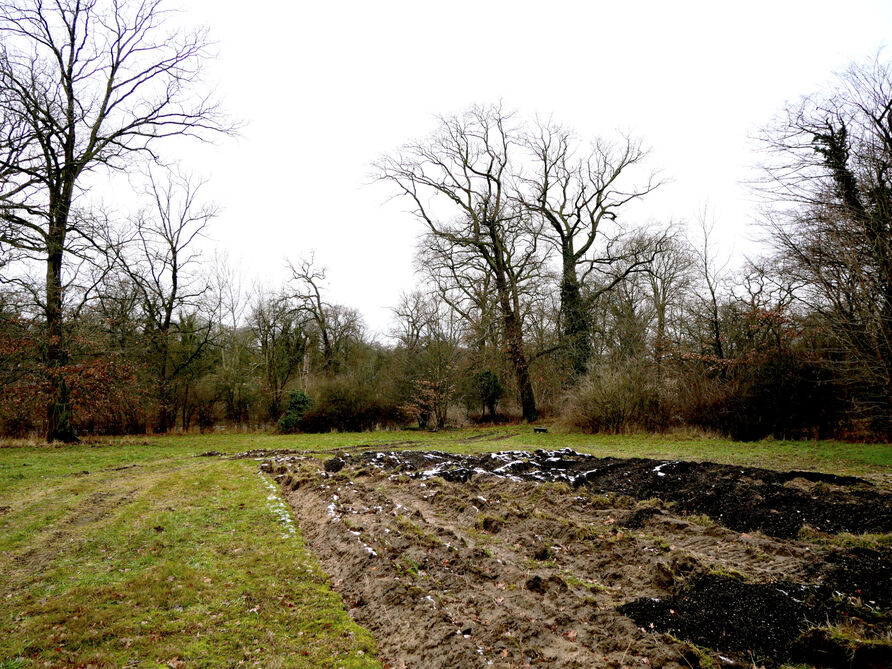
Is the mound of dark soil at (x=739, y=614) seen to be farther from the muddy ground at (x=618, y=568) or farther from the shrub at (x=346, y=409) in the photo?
the shrub at (x=346, y=409)

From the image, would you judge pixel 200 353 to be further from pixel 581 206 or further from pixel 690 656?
pixel 690 656

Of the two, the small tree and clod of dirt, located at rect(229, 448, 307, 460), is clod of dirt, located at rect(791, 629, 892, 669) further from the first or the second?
the small tree

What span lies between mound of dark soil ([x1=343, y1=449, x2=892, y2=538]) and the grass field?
232cm

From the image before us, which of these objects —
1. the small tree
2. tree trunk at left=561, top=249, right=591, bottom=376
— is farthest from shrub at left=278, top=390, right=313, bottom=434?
tree trunk at left=561, top=249, right=591, bottom=376

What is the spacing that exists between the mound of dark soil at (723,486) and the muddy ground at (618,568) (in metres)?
0.04

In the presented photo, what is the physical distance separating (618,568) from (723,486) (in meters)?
3.14

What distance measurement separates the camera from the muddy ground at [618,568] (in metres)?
3.13

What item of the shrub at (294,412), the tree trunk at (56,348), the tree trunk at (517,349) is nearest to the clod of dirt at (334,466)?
the tree trunk at (56,348)

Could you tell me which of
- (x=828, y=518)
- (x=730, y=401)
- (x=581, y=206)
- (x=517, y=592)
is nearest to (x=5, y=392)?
(x=517, y=592)

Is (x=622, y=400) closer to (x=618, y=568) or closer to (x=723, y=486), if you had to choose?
(x=723, y=486)

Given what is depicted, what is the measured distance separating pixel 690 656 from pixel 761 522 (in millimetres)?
2984

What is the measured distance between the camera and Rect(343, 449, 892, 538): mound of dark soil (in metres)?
5.18

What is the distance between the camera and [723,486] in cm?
662

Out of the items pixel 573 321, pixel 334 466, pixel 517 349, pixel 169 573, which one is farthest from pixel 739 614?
pixel 573 321
